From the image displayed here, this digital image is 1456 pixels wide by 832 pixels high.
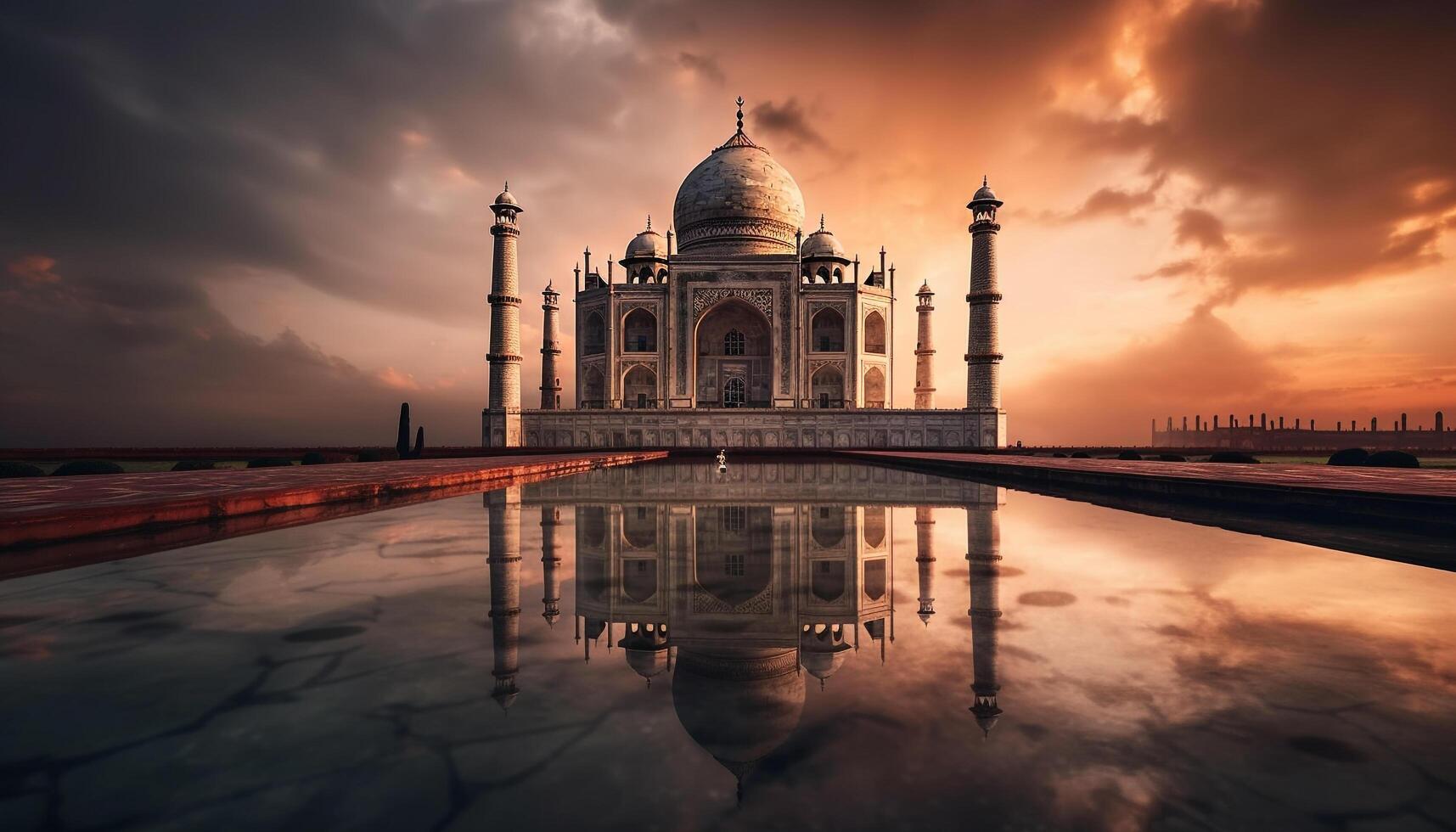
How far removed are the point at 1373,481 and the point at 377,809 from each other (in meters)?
8.61

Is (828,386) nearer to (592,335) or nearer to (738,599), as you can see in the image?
(592,335)

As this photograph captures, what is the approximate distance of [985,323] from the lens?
25156mm

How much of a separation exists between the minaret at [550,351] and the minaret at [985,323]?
68.8 ft

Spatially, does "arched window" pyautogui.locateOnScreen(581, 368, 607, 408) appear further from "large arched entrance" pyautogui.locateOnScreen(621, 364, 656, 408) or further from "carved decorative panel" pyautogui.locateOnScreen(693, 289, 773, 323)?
"carved decorative panel" pyautogui.locateOnScreen(693, 289, 773, 323)

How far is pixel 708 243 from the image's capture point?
32.4 m

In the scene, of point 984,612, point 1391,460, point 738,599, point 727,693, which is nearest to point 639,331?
point 1391,460

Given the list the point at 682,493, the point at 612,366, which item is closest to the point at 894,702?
the point at 682,493

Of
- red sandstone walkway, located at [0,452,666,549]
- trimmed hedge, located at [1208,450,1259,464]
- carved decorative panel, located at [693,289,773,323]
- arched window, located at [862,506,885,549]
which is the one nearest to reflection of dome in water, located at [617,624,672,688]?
arched window, located at [862,506,885,549]

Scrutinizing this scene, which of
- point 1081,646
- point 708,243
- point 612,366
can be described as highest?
point 708,243

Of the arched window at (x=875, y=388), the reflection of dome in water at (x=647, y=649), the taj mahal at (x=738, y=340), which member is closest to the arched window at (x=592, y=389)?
the taj mahal at (x=738, y=340)

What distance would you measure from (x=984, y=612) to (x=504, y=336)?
25.3m

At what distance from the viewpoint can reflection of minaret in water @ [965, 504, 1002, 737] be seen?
1546 millimetres

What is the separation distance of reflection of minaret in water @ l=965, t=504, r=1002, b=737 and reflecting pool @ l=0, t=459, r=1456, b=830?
0.02 metres

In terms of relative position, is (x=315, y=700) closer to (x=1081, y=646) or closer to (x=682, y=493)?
(x=1081, y=646)
